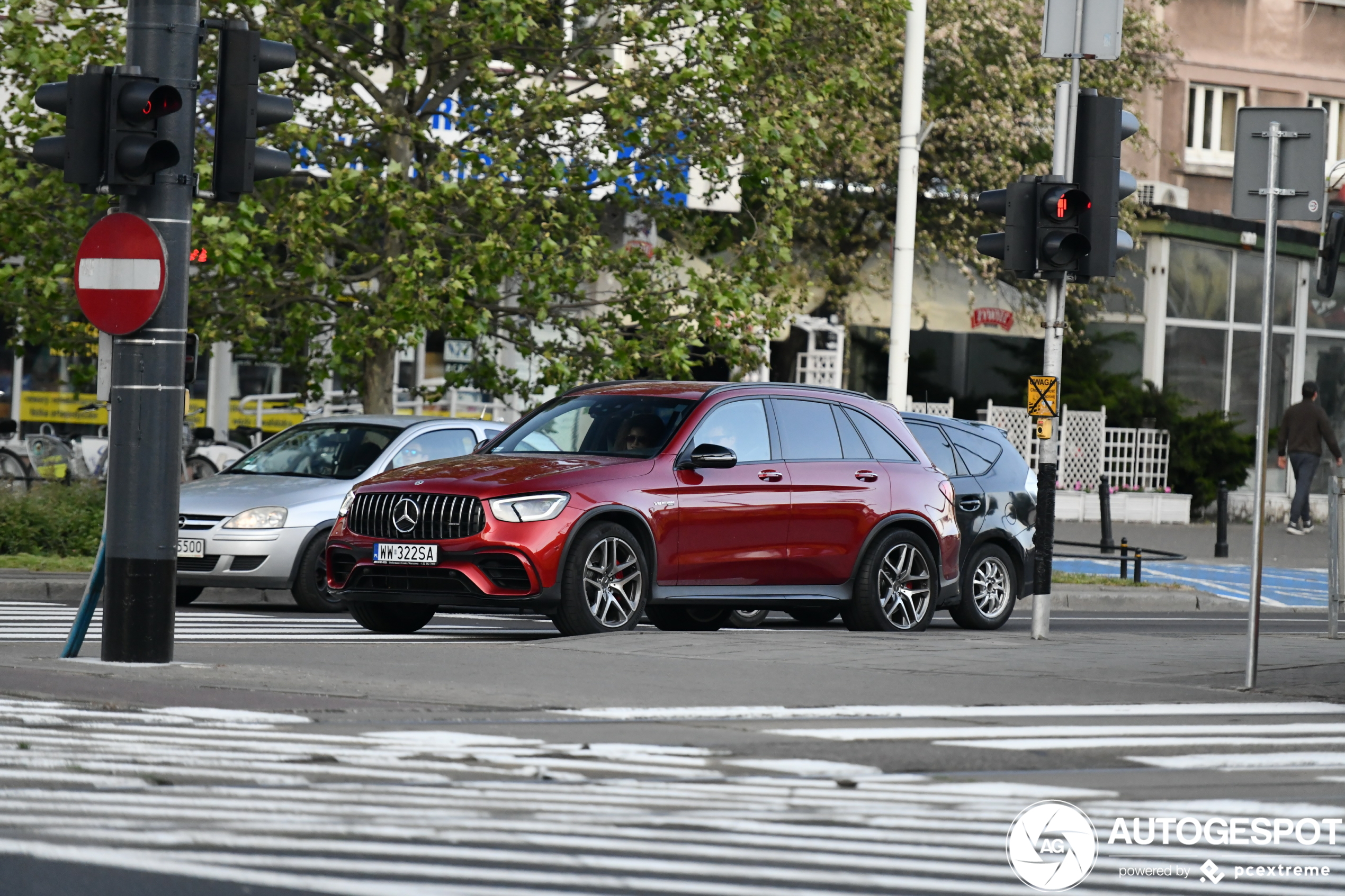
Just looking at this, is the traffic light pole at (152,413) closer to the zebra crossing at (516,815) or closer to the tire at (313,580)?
the zebra crossing at (516,815)

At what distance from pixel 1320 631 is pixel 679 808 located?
12.6 meters

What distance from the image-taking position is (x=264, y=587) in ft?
50.5

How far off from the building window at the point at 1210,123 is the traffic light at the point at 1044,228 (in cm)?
2690

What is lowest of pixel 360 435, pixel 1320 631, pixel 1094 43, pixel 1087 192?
pixel 1320 631

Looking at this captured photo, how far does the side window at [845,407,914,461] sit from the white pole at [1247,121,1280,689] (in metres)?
4.41

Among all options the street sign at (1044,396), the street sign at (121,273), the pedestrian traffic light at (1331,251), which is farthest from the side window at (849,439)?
the pedestrian traffic light at (1331,251)

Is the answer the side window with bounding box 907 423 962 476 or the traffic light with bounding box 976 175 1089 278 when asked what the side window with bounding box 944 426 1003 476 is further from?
the traffic light with bounding box 976 175 1089 278

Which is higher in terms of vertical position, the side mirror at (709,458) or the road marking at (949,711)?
the side mirror at (709,458)

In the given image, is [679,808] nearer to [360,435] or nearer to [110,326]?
[110,326]

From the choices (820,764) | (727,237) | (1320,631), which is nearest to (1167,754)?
(820,764)

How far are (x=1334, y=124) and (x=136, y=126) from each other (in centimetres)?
3481

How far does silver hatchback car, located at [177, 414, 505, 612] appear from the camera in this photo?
50.0 ft

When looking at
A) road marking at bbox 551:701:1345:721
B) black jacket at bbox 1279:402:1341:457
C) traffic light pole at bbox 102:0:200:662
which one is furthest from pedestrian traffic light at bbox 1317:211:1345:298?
traffic light pole at bbox 102:0:200:662

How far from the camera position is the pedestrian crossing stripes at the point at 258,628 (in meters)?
12.6
